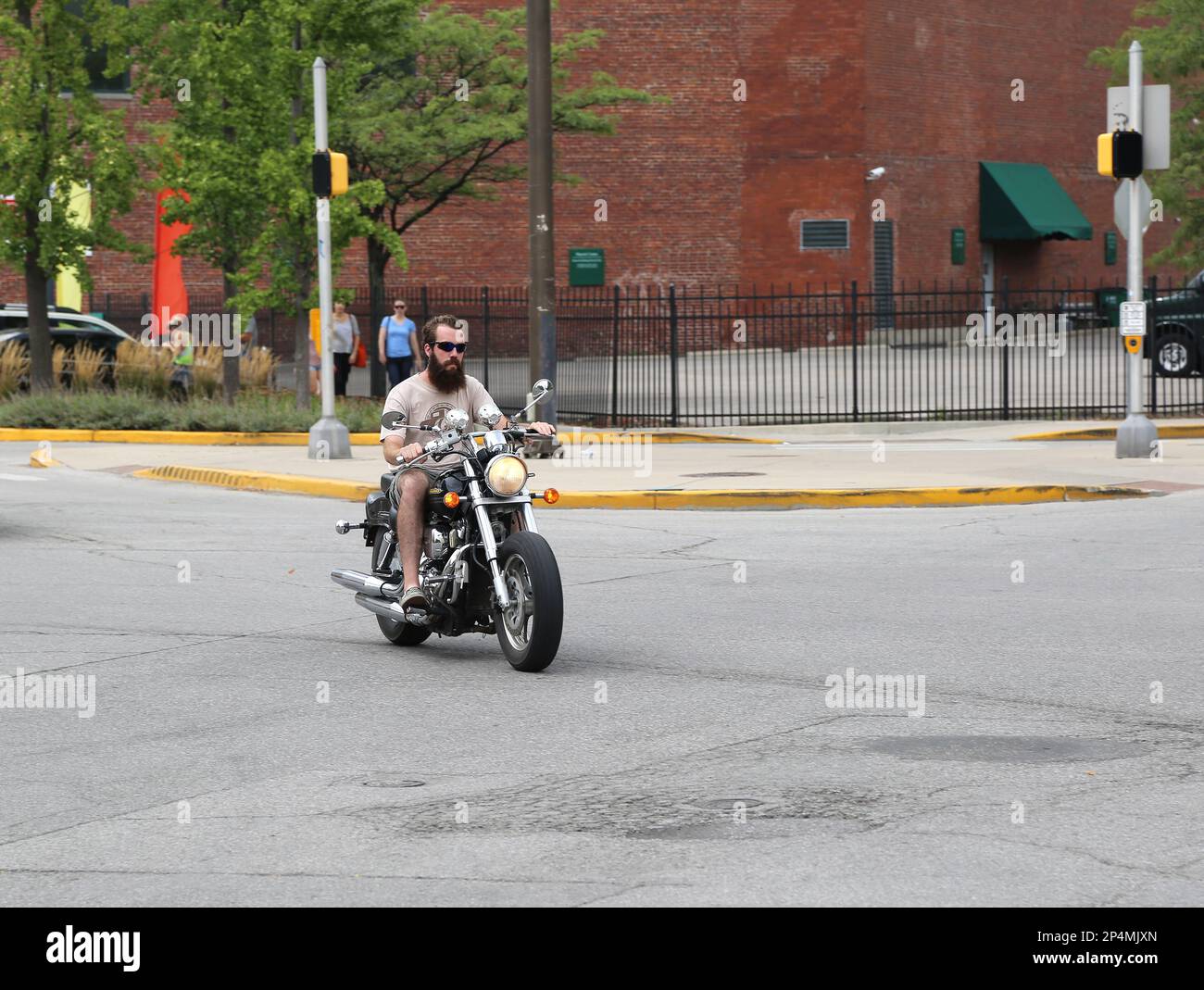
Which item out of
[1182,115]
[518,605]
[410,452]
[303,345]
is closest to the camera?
[518,605]

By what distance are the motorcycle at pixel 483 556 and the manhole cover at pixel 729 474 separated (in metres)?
8.41

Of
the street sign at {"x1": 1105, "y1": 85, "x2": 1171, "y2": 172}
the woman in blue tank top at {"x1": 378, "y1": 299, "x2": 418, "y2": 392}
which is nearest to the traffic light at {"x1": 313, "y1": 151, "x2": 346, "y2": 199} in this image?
the woman in blue tank top at {"x1": 378, "y1": 299, "x2": 418, "y2": 392}

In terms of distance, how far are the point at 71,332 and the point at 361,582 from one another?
20.9 metres

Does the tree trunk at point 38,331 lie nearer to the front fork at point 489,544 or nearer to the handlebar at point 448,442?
the handlebar at point 448,442

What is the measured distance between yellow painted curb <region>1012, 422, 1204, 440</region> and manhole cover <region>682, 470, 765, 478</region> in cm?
524

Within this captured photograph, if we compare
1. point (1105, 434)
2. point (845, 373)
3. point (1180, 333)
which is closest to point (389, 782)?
point (1105, 434)

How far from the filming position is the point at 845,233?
4347cm

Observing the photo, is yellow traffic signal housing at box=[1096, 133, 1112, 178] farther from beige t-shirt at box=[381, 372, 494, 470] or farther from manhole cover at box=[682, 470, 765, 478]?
beige t-shirt at box=[381, 372, 494, 470]

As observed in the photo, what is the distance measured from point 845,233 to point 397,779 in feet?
123

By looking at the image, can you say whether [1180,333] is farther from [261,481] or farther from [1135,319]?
[261,481]

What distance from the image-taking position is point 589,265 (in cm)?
4281

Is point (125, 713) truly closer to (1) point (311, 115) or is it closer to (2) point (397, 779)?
(2) point (397, 779)

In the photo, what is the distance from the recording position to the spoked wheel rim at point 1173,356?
101ft

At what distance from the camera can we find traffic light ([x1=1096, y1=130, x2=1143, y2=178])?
733 inches
